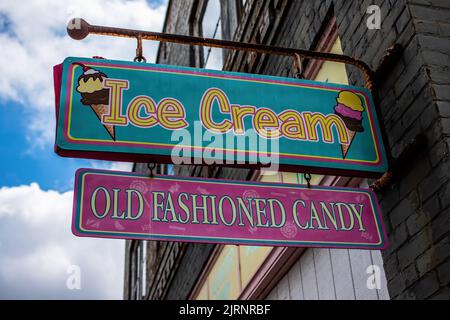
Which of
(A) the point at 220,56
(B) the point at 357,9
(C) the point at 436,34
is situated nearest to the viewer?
(C) the point at 436,34

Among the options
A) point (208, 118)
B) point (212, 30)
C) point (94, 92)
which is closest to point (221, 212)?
point (208, 118)

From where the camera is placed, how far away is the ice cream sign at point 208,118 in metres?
3.19

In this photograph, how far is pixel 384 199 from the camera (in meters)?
3.73

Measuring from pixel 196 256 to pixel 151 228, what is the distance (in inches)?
232

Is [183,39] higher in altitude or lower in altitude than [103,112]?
higher

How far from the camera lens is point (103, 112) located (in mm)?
3258

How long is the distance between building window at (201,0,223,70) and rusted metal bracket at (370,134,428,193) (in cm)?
524

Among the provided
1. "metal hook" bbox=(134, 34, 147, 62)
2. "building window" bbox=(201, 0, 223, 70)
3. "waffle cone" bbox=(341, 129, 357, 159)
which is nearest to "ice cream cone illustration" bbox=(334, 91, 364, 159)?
"waffle cone" bbox=(341, 129, 357, 159)

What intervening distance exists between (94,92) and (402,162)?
186cm

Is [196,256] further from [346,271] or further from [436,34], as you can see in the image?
[436,34]

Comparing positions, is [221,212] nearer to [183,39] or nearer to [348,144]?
[348,144]

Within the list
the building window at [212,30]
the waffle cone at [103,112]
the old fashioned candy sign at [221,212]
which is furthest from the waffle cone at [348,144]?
the building window at [212,30]

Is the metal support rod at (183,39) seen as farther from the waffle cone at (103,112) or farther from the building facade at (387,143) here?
the waffle cone at (103,112)
